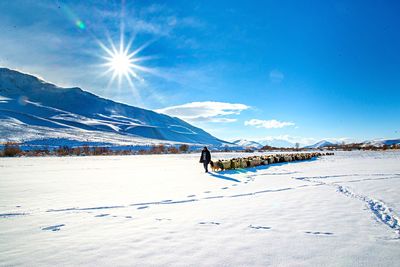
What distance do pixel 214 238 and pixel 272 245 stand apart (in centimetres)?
99

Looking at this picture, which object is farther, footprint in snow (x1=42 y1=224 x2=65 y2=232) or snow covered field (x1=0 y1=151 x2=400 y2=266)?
footprint in snow (x1=42 y1=224 x2=65 y2=232)

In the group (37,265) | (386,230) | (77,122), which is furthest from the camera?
(77,122)

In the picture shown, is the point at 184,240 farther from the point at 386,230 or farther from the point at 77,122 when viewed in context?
the point at 77,122

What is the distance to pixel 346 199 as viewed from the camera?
8.56 meters

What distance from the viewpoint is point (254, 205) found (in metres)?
7.79

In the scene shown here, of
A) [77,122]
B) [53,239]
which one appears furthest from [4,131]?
[53,239]

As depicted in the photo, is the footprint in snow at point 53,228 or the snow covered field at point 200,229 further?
the footprint in snow at point 53,228

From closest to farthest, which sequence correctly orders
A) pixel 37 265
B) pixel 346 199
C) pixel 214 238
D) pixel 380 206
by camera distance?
pixel 37 265, pixel 214 238, pixel 380 206, pixel 346 199

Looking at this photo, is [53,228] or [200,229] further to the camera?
[53,228]

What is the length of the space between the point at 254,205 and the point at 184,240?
348 cm

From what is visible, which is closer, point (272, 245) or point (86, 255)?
point (86, 255)

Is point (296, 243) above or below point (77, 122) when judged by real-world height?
below

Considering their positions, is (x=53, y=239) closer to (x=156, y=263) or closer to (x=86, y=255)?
(x=86, y=255)

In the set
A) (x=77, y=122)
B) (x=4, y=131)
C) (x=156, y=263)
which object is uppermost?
(x=77, y=122)
